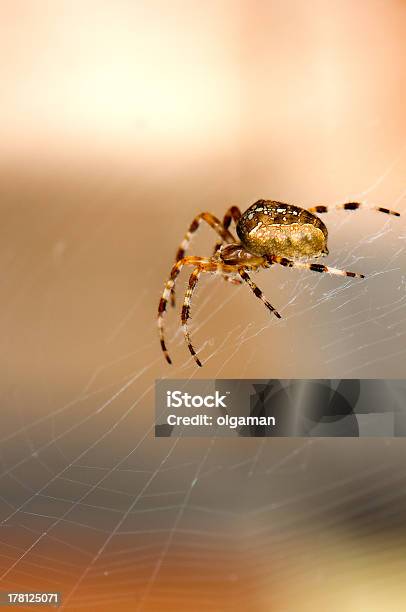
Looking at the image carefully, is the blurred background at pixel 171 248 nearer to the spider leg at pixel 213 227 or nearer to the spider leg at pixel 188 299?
the spider leg at pixel 213 227

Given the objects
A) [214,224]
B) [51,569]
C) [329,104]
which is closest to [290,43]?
[329,104]

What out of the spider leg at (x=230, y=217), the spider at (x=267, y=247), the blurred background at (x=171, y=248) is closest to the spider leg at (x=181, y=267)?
the spider at (x=267, y=247)

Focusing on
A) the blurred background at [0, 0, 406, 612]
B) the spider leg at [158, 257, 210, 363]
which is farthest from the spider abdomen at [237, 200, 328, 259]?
the blurred background at [0, 0, 406, 612]

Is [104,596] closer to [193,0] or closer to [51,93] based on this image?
[51,93]

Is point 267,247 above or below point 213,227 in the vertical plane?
below

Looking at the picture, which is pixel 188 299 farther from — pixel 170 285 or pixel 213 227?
pixel 213 227

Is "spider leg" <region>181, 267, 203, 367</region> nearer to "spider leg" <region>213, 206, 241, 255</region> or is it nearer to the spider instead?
the spider

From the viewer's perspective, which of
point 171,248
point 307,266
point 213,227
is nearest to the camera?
point 307,266

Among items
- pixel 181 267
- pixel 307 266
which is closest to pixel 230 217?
pixel 181 267
